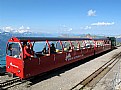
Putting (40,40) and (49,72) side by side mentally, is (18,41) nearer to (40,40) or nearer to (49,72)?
(40,40)

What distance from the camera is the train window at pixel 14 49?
11.8 meters

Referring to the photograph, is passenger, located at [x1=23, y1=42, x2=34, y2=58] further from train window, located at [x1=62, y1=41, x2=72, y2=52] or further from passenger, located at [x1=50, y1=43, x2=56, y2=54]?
train window, located at [x1=62, y1=41, x2=72, y2=52]

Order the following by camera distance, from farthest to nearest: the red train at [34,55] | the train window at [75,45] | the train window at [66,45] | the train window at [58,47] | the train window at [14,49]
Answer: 1. the train window at [75,45]
2. the train window at [66,45]
3. the train window at [58,47]
4. the train window at [14,49]
5. the red train at [34,55]

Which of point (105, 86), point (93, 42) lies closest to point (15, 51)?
point (105, 86)

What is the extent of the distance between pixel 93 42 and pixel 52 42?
12136mm

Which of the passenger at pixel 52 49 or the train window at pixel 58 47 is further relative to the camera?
the train window at pixel 58 47

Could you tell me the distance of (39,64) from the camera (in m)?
12.6

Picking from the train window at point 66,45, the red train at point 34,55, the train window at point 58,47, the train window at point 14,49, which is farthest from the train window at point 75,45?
the train window at point 14,49

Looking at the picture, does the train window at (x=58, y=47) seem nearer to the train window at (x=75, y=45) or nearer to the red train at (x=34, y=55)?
the red train at (x=34, y=55)

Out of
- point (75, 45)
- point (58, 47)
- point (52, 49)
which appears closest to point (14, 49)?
point (52, 49)

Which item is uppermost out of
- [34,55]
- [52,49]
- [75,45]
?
[75,45]

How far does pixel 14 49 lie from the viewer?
40.3 ft

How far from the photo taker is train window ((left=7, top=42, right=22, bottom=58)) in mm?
11836

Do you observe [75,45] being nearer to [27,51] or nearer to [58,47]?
[58,47]
